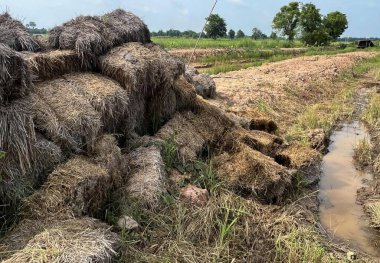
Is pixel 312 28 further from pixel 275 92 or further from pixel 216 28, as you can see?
pixel 275 92

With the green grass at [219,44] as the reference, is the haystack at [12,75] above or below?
above

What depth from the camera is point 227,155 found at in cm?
643

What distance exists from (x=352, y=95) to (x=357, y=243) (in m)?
10.9

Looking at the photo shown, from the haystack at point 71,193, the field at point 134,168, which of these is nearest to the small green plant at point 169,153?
the field at point 134,168

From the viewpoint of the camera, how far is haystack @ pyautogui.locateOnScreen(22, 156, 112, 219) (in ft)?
13.2

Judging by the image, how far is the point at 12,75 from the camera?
4.06 metres

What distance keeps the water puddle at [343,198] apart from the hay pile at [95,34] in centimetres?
410

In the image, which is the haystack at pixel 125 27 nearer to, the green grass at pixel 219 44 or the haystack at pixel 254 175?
the haystack at pixel 254 175

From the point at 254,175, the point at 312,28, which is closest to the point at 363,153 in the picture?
the point at 254,175

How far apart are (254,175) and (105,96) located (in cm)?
232

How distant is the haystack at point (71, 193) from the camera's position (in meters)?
4.01

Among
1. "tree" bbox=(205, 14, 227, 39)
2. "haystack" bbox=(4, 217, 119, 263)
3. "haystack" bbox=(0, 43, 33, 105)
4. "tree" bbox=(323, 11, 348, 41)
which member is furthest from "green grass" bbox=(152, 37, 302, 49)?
"haystack" bbox=(4, 217, 119, 263)

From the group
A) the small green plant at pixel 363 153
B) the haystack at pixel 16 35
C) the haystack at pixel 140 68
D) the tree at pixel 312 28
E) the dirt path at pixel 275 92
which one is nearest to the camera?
the haystack at pixel 16 35

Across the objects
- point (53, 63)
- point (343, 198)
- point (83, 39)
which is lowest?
point (343, 198)
